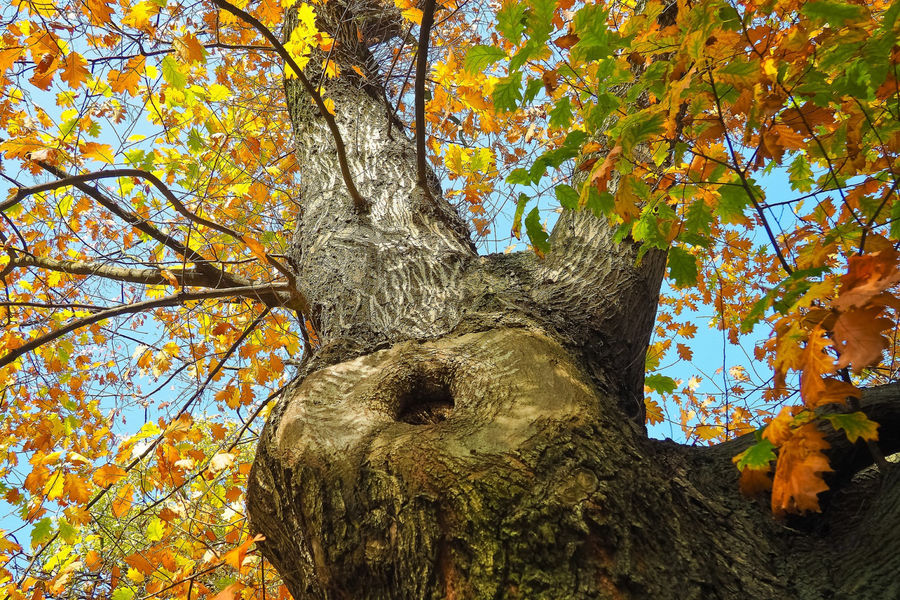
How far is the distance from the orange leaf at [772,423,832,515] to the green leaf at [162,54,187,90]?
9.58 ft

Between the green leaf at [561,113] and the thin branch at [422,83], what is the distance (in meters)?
0.50

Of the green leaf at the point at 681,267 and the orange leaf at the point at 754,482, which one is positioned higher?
the green leaf at the point at 681,267

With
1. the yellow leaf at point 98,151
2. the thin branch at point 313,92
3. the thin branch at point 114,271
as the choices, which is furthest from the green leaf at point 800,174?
→ the yellow leaf at point 98,151

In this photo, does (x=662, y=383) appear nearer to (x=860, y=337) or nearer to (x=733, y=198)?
(x=733, y=198)

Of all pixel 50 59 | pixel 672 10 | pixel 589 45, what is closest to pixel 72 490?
pixel 50 59

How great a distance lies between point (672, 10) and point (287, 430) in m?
2.71

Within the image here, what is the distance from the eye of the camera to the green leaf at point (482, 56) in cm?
183

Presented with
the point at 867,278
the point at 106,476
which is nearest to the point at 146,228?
the point at 106,476

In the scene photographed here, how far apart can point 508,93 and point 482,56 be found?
16 centimetres

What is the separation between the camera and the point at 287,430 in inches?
62.0

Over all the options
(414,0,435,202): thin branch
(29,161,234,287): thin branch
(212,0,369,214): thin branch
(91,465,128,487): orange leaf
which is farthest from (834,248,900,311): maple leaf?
(91,465,128,487): orange leaf

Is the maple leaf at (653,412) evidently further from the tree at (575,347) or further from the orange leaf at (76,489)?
the orange leaf at (76,489)

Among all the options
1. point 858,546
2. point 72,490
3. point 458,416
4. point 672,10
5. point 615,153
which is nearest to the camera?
point 858,546

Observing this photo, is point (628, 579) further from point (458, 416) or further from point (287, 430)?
point (287, 430)
